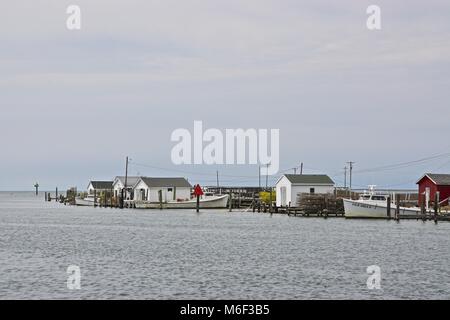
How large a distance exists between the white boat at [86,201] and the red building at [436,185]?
7803cm

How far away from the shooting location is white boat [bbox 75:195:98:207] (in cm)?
15654

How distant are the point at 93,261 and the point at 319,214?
174 feet

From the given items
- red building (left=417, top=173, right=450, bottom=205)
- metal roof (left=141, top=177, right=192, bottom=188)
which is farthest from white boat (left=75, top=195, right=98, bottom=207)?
red building (left=417, top=173, right=450, bottom=205)

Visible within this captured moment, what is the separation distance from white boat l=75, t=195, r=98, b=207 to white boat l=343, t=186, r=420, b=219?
75.7 metres

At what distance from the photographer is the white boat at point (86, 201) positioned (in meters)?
157

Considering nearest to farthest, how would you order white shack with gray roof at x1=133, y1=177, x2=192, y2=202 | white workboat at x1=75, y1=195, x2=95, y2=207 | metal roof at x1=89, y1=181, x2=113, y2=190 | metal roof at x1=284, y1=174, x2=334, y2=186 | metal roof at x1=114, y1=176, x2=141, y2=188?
metal roof at x1=284, y1=174, x2=334, y2=186
white shack with gray roof at x1=133, y1=177, x2=192, y2=202
metal roof at x1=114, y1=176, x2=141, y2=188
white workboat at x1=75, y1=195, x2=95, y2=207
metal roof at x1=89, y1=181, x2=113, y2=190

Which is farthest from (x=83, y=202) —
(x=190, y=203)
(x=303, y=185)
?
(x=303, y=185)

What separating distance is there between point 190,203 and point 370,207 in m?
42.4

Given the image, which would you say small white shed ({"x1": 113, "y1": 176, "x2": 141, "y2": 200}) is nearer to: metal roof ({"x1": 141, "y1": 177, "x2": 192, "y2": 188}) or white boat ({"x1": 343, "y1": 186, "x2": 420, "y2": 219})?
metal roof ({"x1": 141, "y1": 177, "x2": 192, "y2": 188})

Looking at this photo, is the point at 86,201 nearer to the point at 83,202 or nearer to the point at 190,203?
the point at 83,202
